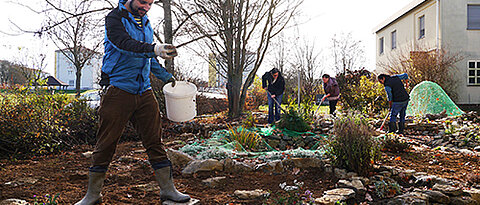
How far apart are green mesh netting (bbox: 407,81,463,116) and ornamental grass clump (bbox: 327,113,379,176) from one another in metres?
6.51

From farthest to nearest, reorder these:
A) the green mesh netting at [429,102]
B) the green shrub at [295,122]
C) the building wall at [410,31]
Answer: the building wall at [410,31], the green mesh netting at [429,102], the green shrub at [295,122]

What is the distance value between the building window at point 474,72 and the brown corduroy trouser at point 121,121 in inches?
579

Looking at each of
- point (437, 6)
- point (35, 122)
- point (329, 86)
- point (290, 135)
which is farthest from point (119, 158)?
point (437, 6)

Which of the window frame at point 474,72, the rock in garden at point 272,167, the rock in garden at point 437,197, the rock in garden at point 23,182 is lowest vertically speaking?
the rock in garden at point 437,197

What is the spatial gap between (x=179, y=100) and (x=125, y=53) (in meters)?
0.92

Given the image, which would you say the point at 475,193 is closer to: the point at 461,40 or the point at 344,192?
the point at 344,192

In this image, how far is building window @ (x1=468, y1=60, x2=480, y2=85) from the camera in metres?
13.5

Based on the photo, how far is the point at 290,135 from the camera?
637 centimetres

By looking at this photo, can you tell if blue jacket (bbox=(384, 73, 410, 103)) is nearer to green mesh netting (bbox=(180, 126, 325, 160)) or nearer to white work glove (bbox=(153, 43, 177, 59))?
green mesh netting (bbox=(180, 126, 325, 160))


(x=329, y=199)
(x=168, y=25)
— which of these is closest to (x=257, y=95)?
(x=168, y=25)

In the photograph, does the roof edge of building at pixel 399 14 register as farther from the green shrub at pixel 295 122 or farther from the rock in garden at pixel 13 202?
the rock in garden at pixel 13 202

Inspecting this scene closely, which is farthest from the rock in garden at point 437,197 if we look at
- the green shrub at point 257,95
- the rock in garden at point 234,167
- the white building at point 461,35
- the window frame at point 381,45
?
the window frame at point 381,45

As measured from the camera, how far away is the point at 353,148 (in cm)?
329

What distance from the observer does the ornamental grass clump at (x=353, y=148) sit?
3299 mm
